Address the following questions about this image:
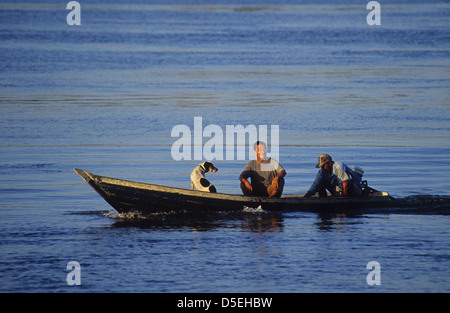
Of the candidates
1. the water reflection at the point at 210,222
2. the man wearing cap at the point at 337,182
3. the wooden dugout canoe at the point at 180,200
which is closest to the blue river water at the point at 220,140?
the water reflection at the point at 210,222

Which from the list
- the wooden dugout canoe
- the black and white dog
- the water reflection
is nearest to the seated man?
the wooden dugout canoe

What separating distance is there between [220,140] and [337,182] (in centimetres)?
888

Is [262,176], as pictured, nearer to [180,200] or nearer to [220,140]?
[180,200]

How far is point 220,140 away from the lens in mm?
24344

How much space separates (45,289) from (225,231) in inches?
156

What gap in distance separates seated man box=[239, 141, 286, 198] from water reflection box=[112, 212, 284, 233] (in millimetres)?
449

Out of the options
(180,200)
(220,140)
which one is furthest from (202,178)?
(220,140)

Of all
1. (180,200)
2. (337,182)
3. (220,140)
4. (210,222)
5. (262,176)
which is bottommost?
(210,222)

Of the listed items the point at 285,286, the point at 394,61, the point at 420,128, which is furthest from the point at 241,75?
the point at 285,286

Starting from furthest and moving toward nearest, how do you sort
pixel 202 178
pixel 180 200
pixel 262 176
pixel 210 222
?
pixel 262 176, pixel 202 178, pixel 180 200, pixel 210 222

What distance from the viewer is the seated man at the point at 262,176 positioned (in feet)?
Answer: 51.0

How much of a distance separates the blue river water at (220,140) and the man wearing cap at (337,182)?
0.46 metres

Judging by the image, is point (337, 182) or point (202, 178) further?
point (337, 182)
